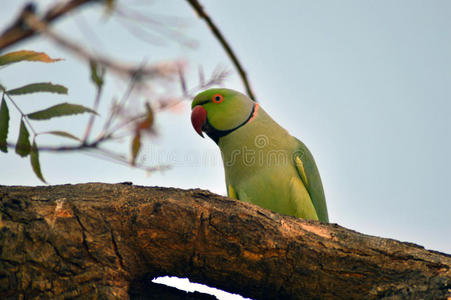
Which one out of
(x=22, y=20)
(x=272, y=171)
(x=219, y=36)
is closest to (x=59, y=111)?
(x=219, y=36)

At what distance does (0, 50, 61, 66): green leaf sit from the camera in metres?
1.40

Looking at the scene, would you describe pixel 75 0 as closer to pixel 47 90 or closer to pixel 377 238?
pixel 47 90

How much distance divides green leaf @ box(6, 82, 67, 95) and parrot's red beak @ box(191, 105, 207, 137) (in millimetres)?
2457

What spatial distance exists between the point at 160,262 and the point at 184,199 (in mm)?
338

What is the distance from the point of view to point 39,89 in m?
1.56

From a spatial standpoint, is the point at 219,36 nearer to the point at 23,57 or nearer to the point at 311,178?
the point at 23,57

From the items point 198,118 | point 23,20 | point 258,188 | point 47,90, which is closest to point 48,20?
point 23,20

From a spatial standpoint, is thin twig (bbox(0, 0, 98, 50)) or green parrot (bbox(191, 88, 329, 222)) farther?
green parrot (bbox(191, 88, 329, 222))

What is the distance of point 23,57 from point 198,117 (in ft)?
8.61

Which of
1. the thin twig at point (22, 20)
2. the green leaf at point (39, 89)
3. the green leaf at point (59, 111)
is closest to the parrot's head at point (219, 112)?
the green leaf at point (39, 89)

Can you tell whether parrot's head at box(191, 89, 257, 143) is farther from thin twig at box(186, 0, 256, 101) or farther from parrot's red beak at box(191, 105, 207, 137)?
thin twig at box(186, 0, 256, 101)

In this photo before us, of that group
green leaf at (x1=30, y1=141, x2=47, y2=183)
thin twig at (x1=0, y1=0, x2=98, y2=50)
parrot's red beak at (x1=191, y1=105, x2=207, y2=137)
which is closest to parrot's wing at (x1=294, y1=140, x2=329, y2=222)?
parrot's red beak at (x1=191, y1=105, x2=207, y2=137)

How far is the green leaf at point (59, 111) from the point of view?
1.42 m

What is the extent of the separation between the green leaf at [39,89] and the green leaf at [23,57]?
9 cm
